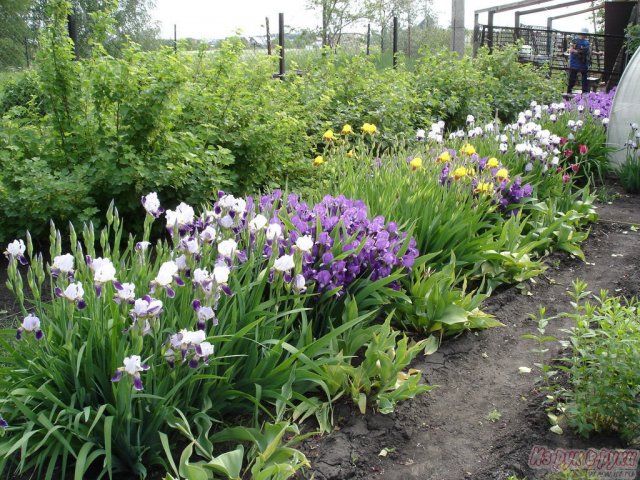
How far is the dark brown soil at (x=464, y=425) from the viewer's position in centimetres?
236

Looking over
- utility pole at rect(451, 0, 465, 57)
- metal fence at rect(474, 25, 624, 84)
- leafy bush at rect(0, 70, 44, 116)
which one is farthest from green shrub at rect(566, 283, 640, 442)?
metal fence at rect(474, 25, 624, 84)

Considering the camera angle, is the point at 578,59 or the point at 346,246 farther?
the point at 578,59

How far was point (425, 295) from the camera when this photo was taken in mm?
3279

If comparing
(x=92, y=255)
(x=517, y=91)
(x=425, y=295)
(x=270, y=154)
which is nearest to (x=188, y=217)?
(x=92, y=255)

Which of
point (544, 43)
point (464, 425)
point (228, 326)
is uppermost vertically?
point (544, 43)

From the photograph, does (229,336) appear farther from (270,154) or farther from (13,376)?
(270,154)

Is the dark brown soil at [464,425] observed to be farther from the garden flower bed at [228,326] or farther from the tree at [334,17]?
the tree at [334,17]

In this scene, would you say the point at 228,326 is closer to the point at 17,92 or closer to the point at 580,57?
the point at 17,92

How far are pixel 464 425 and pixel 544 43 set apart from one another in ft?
52.9

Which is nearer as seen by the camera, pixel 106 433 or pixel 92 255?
pixel 106 433

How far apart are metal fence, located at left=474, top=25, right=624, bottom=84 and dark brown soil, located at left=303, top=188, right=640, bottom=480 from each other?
12.7 m

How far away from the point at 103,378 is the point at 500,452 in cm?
149

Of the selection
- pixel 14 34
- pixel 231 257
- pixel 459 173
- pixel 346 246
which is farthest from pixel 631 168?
pixel 14 34

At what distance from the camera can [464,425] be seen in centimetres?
265
